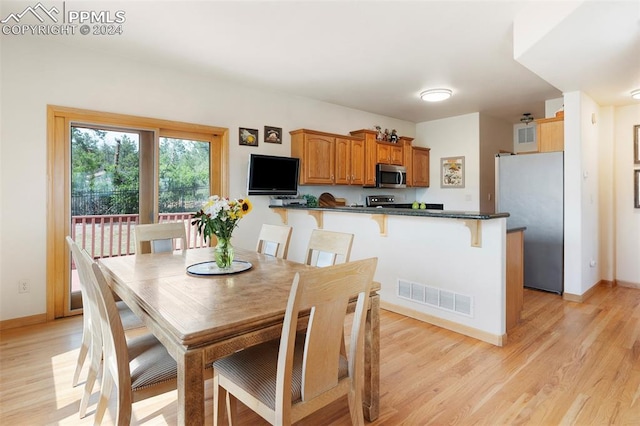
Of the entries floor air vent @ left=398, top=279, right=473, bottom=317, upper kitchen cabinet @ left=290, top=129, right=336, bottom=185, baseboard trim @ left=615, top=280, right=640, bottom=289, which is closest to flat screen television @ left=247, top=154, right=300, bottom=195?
upper kitchen cabinet @ left=290, top=129, right=336, bottom=185

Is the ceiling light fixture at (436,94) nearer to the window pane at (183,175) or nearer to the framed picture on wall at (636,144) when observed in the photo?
the framed picture on wall at (636,144)

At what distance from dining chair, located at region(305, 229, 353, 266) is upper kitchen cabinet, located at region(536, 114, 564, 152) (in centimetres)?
357

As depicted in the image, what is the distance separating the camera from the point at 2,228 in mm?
2939

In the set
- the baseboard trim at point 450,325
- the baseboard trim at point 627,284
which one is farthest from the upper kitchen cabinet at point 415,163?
A: the baseboard trim at point 450,325

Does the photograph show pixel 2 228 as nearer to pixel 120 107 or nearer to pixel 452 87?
pixel 120 107

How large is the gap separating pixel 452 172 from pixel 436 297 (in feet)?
12.3

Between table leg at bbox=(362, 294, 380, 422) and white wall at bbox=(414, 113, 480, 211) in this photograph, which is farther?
white wall at bbox=(414, 113, 480, 211)

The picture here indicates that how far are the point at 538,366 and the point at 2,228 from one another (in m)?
4.43

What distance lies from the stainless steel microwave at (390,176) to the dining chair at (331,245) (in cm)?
354

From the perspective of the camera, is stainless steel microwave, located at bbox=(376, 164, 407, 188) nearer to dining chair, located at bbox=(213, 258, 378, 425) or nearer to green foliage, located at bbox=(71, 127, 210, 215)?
green foliage, located at bbox=(71, 127, 210, 215)

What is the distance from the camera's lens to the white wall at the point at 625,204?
4.32 meters

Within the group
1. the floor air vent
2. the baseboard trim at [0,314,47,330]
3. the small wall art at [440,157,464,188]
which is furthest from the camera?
the small wall art at [440,157,464,188]

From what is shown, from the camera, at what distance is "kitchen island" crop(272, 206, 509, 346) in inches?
105

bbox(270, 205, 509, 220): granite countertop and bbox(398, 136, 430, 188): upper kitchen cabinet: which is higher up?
bbox(398, 136, 430, 188): upper kitchen cabinet
